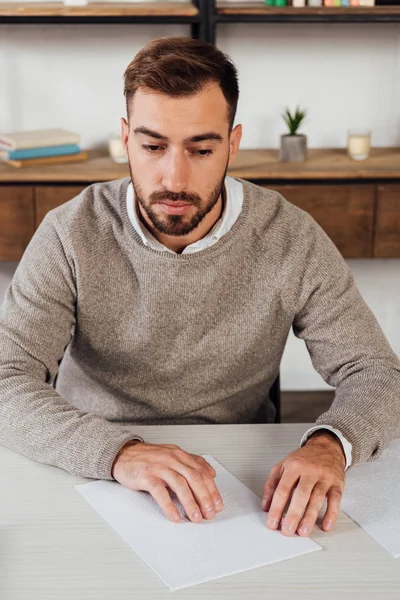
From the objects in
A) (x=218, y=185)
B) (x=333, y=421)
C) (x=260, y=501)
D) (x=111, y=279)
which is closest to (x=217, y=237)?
(x=218, y=185)

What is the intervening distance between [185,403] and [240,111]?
157 centimetres

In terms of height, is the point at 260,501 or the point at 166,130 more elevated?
the point at 166,130

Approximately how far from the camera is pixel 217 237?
66.2 inches

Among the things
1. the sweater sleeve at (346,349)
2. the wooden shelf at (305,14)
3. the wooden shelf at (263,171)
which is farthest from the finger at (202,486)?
the wooden shelf at (305,14)

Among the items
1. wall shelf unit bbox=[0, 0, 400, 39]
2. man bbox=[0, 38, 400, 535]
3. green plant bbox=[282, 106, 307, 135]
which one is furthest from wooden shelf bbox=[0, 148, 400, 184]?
man bbox=[0, 38, 400, 535]

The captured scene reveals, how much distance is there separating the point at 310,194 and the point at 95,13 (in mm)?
847

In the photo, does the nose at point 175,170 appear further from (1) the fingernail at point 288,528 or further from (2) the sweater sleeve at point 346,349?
(1) the fingernail at point 288,528

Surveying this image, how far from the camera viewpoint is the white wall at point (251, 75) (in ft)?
9.59

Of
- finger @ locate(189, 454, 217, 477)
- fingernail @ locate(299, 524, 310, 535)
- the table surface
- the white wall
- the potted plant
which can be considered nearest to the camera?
the table surface

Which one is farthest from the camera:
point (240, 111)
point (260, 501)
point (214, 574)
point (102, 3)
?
point (240, 111)

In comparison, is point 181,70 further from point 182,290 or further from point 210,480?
point 210,480

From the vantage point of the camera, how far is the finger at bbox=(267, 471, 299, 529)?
1170mm

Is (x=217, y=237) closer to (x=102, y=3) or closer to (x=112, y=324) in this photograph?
(x=112, y=324)

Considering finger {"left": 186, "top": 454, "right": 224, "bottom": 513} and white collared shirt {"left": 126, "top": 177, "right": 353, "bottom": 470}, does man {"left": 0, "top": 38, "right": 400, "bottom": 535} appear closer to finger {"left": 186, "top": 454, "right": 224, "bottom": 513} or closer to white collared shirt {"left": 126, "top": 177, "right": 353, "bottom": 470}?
white collared shirt {"left": 126, "top": 177, "right": 353, "bottom": 470}
